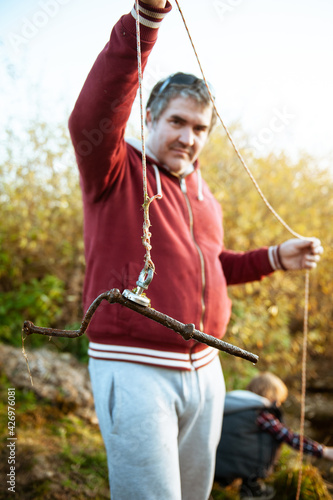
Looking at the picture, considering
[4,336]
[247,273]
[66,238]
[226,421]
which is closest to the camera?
[247,273]

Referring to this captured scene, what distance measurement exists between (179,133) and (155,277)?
62 cm

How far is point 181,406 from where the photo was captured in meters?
1.52

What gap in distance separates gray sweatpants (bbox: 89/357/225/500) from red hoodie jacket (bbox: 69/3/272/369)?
0.06m

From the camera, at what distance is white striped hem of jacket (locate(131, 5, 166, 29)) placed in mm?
1134

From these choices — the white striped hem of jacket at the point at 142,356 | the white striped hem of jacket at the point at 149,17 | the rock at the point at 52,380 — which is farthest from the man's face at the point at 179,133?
the rock at the point at 52,380

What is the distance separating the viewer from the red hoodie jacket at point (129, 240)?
1.26 metres

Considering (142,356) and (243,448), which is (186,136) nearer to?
(142,356)

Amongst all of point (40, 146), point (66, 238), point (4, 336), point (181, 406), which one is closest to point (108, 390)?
point (181, 406)

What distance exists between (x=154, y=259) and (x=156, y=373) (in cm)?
42

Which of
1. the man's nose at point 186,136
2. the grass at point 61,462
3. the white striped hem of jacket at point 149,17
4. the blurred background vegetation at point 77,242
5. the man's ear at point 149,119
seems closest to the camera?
the white striped hem of jacket at point 149,17

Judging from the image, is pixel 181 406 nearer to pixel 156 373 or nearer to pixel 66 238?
pixel 156 373

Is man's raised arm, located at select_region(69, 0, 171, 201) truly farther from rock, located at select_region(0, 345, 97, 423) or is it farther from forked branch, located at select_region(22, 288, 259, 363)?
rock, located at select_region(0, 345, 97, 423)

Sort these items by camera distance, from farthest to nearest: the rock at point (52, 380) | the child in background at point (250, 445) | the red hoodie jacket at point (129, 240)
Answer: the rock at point (52, 380) → the child in background at point (250, 445) → the red hoodie jacket at point (129, 240)

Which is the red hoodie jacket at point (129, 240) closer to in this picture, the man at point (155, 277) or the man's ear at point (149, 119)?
the man at point (155, 277)
